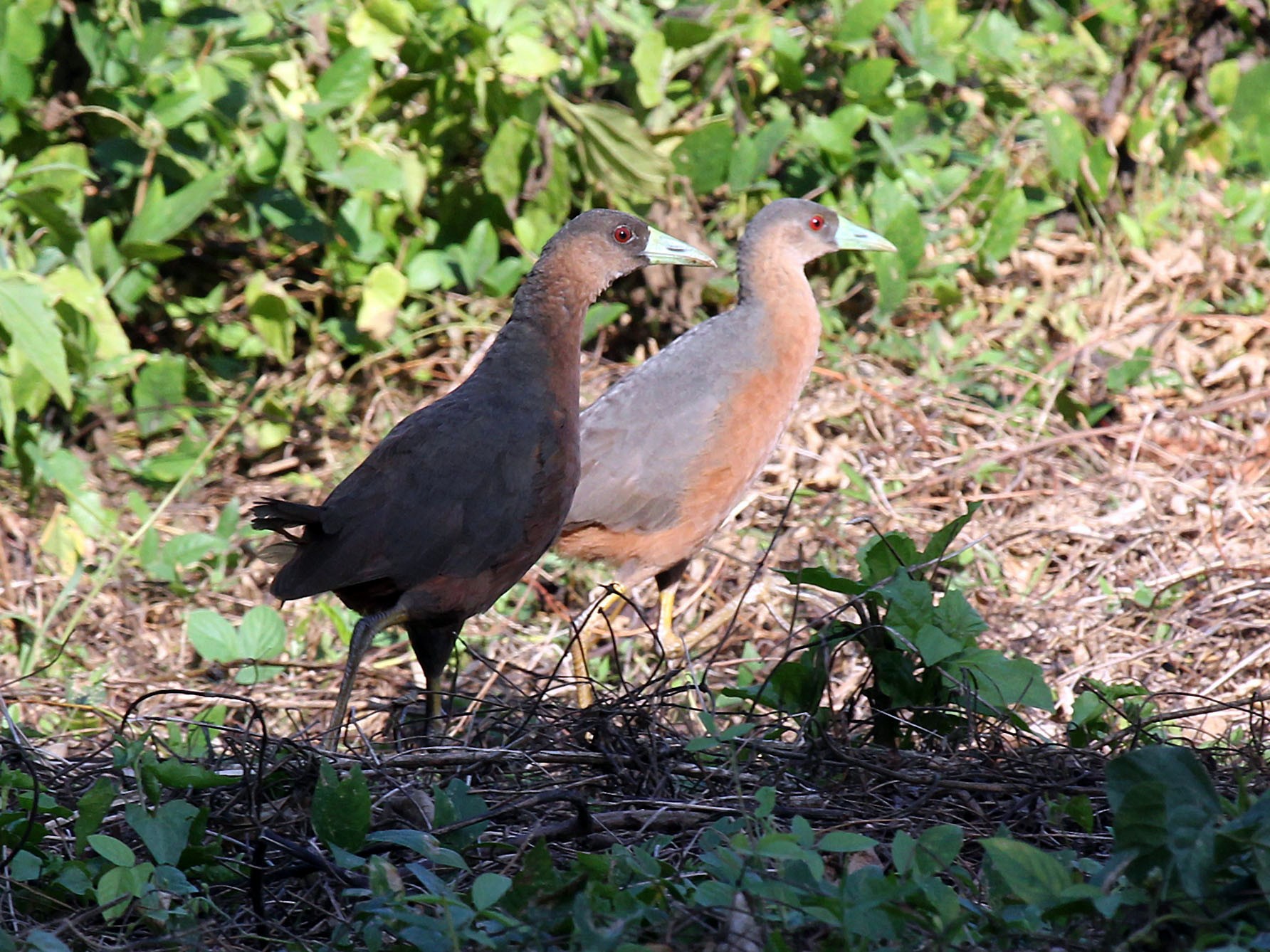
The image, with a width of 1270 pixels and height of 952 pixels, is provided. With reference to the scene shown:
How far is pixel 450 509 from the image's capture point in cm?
375

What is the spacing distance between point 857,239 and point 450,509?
2.69 m

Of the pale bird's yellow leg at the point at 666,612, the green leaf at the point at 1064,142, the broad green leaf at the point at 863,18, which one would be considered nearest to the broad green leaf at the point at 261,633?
the pale bird's yellow leg at the point at 666,612

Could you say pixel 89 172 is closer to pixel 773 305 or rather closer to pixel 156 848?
pixel 773 305

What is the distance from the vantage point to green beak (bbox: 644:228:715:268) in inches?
180

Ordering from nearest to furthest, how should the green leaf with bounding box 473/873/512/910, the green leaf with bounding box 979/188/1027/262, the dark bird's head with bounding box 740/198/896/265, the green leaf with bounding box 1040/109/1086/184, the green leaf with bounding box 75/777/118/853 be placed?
1. the green leaf with bounding box 473/873/512/910
2. the green leaf with bounding box 75/777/118/853
3. the dark bird's head with bounding box 740/198/896/265
4. the green leaf with bounding box 979/188/1027/262
5. the green leaf with bounding box 1040/109/1086/184

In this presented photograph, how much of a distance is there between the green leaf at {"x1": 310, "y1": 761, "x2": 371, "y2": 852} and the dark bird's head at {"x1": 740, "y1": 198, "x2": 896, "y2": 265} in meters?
3.30

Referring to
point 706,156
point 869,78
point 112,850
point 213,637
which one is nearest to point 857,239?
point 706,156

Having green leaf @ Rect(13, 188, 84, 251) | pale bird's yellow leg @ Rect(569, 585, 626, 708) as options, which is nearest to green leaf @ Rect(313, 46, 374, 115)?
green leaf @ Rect(13, 188, 84, 251)

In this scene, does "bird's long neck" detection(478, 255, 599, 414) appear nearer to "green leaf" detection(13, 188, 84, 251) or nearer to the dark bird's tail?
the dark bird's tail

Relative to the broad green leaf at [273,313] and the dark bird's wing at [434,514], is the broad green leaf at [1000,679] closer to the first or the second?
the dark bird's wing at [434,514]

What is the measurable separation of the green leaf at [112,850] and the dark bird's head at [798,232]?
3523 millimetres

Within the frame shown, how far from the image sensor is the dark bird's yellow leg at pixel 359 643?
356cm

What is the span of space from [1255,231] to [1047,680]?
131 inches

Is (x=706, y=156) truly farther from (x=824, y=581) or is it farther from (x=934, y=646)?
(x=934, y=646)
